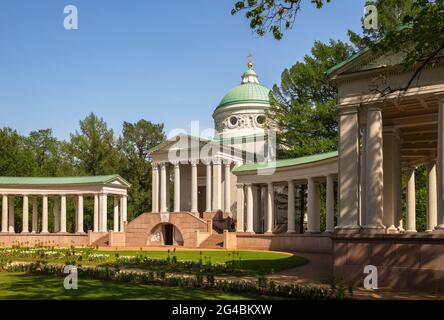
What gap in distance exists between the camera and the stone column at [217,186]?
257 ft

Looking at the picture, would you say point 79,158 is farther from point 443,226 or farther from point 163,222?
point 443,226

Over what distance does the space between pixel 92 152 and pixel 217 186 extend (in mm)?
39374

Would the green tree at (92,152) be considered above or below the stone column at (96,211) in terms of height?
above

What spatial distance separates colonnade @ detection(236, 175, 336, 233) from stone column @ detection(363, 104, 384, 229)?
87.5 ft

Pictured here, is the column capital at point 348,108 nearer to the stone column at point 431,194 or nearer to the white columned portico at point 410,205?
the stone column at point 431,194

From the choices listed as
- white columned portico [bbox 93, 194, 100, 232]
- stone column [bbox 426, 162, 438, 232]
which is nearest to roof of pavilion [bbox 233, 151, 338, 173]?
stone column [bbox 426, 162, 438, 232]

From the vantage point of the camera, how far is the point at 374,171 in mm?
28484

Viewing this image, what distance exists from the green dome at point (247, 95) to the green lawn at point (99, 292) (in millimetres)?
75910

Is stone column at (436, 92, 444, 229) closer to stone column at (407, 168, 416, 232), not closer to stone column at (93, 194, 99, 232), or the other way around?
stone column at (407, 168, 416, 232)

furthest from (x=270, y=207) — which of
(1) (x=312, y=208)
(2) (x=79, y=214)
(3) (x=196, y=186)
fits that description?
(2) (x=79, y=214)

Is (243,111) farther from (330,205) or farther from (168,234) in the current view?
(330,205)

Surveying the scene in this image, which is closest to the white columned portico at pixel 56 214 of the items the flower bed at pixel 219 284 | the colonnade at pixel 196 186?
the colonnade at pixel 196 186
